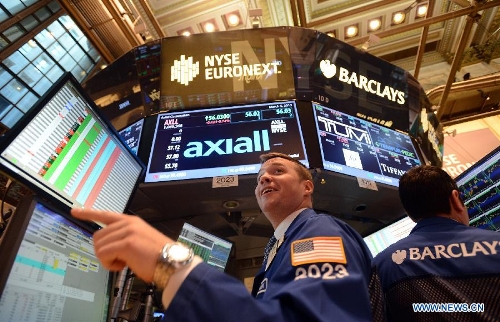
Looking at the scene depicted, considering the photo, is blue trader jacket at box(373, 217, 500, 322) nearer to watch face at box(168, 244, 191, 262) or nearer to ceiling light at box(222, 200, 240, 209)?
watch face at box(168, 244, 191, 262)

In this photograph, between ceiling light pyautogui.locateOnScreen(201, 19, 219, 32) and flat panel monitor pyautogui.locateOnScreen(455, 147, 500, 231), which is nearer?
flat panel monitor pyautogui.locateOnScreen(455, 147, 500, 231)

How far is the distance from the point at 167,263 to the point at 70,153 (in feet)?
3.19

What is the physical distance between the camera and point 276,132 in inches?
103

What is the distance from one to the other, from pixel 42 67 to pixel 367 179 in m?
7.09

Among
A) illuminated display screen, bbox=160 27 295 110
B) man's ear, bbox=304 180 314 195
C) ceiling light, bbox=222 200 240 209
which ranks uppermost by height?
illuminated display screen, bbox=160 27 295 110

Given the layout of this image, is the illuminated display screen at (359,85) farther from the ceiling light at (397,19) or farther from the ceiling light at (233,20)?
the ceiling light at (397,19)

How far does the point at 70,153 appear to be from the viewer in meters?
1.36

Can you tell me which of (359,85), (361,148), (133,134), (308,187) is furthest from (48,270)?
(359,85)

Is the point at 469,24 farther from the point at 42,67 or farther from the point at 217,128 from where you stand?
the point at 42,67

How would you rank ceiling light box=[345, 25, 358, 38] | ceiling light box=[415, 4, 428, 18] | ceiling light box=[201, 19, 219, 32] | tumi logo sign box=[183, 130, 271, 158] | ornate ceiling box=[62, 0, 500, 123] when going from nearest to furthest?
tumi logo sign box=[183, 130, 271, 158], ornate ceiling box=[62, 0, 500, 123], ceiling light box=[201, 19, 219, 32], ceiling light box=[415, 4, 428, 18], ceiling light box=[345, 25, 358, 38]

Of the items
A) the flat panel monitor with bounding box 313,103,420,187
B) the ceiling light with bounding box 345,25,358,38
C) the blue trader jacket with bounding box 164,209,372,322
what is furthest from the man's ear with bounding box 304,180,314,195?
the ceiling light with bounding box 345,25,358,38

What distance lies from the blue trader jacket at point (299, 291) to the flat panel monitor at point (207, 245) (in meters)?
1.79

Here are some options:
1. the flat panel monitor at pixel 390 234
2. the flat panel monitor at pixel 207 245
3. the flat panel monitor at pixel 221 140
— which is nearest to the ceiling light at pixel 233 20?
the flat panel monitor at pixel 221 140

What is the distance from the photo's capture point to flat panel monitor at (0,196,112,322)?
0.97 m
